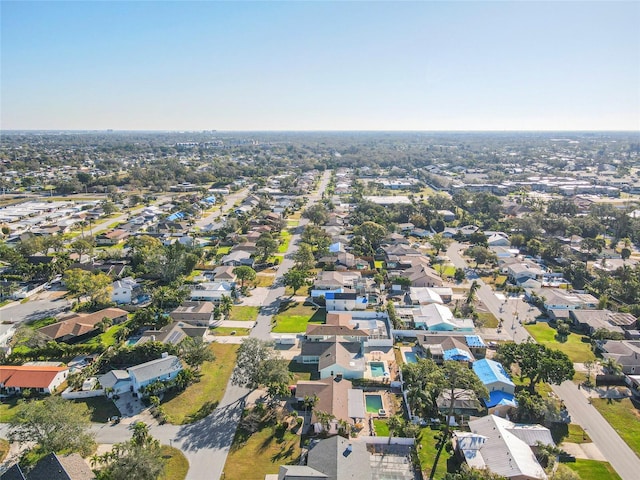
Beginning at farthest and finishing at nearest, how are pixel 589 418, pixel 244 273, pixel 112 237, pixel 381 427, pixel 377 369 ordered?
pixel 112 237 < pixel 244 273 < pixel 377 369 < pixel 589 418 < pixel 381 427

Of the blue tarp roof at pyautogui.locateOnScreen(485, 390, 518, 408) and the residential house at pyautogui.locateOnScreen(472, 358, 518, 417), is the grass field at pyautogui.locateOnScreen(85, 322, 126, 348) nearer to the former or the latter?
the residential house at pyautogui.locateOnScreen(472, 358, 518, 417)

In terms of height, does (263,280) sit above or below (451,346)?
below

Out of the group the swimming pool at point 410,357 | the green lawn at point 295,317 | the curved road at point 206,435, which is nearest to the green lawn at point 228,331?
the green lawn at point 295,317

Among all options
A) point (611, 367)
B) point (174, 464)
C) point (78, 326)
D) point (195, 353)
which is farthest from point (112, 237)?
point (611, 367)

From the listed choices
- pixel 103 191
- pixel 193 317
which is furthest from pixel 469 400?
pixel 103 191

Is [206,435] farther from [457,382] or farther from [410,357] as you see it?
[410,357]

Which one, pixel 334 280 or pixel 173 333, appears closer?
pixel 173 333

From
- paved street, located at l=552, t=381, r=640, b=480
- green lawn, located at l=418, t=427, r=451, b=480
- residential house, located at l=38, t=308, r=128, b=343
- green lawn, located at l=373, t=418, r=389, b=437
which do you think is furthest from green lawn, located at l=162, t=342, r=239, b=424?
paved street, located at l=552, t=381, r=640, b=480
